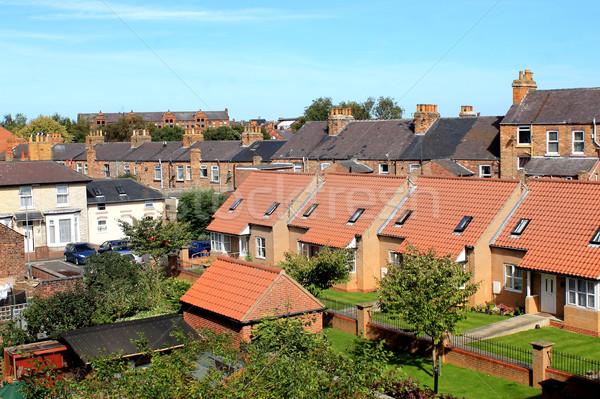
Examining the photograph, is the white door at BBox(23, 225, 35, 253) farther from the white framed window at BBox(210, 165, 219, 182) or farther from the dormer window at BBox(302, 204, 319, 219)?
the white framed window at BBox(210, 165, 219, 182)

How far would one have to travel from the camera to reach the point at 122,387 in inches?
568

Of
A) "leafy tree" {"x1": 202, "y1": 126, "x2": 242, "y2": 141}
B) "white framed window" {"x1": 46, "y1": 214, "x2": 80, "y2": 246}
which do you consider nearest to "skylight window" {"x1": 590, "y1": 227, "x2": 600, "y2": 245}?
"white framed window" {"x1": 46, "y1": 214, "x2": 80, "y2": 246}

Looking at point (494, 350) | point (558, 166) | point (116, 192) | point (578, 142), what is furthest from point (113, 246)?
point (578, 142)

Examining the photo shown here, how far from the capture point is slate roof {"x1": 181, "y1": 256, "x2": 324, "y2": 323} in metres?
22.5

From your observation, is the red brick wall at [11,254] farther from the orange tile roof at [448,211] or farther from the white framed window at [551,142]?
the white framed window at [551,142]

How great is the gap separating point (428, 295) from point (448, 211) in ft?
37.2

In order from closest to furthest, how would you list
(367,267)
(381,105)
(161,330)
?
(161,330), (367,267), (381,105)

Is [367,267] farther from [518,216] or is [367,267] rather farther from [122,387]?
[122,387]

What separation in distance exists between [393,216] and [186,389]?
2273 cm

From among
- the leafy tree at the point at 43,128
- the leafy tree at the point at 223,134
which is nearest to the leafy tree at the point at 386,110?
the leafy tree at the point at 223,134

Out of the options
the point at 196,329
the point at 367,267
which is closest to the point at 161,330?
the point at 196,329

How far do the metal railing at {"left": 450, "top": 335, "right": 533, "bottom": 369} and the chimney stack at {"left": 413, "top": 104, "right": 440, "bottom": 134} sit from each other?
3185 cm

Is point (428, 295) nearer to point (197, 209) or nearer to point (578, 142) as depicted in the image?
point (578, 142)

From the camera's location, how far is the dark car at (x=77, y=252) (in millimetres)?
41812
